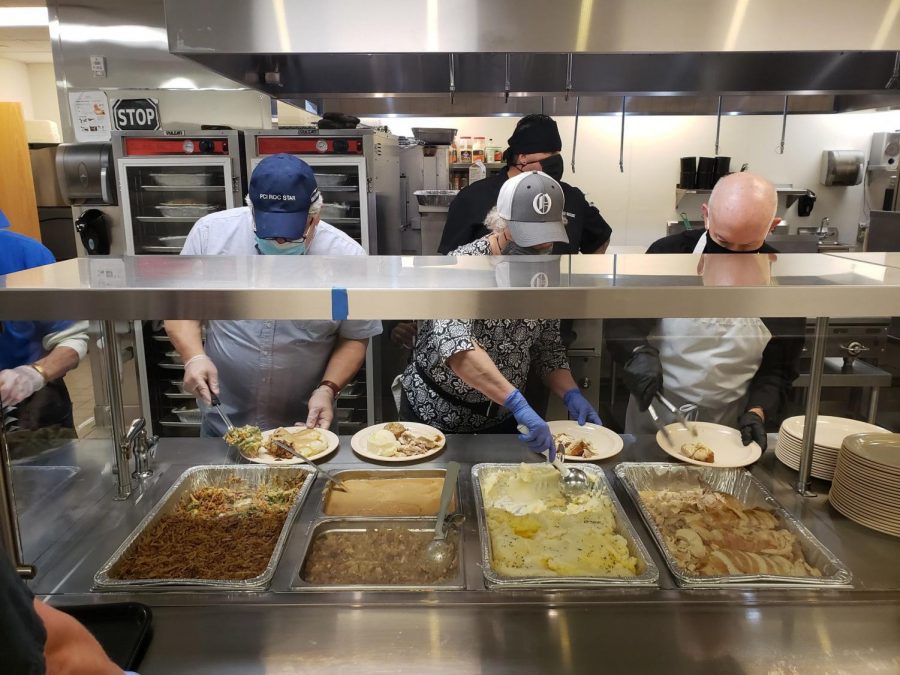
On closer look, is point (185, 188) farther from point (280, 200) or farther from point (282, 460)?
point (282, 460)

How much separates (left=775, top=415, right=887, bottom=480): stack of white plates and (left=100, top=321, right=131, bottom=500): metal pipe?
1.73 metres

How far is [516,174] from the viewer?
3.29 m

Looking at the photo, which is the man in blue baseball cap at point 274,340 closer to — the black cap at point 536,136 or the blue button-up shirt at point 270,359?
the blue button-up shirt at point 270,359

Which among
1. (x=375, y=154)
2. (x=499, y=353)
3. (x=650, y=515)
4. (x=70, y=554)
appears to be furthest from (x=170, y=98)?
(x=650, y=515)

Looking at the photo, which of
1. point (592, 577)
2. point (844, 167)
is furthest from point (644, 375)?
point (844, 167)

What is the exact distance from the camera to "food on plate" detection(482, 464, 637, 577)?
1372mm

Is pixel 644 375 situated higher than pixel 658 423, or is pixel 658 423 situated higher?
pixel 644 375

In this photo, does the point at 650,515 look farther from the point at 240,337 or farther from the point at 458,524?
the point at 240,337

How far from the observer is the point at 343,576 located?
4.48ft

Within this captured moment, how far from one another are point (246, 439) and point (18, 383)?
0.55 m

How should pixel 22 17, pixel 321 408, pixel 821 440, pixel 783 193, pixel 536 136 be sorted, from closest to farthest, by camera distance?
1. pixel 821 440
2. pixel 321 408
3. pixel 536 136
4. pixel 783 193
5. pixel 22 17

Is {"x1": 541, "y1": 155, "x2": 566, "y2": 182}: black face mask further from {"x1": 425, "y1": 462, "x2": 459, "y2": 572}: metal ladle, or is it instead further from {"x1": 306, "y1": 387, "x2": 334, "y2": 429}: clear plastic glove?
{"x1": 425, "y1": 462, "x2": 459, "y2": 572}: metal ladle

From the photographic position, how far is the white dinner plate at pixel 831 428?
1.71 m

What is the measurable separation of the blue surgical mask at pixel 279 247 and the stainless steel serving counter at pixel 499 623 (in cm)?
100
